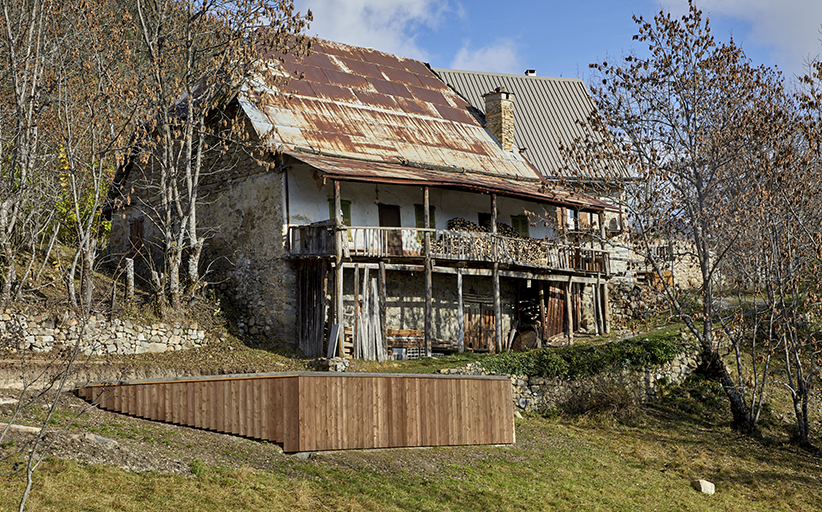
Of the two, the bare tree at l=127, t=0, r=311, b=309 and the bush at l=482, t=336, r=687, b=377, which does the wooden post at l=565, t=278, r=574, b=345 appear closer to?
the bush at l=482, t=336, r=687, b=377

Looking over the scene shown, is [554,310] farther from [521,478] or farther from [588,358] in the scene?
[521,478]

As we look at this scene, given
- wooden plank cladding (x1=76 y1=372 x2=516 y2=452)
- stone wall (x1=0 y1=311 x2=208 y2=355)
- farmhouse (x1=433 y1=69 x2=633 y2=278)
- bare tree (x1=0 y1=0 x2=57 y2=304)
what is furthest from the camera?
farmhouse (x1=433 y1=69 x2=633 y2=278)

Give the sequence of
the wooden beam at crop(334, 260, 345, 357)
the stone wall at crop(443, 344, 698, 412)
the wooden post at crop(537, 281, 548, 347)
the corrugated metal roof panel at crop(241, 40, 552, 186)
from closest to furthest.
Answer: the stone wall at crop(443, 344, 698, 412)
the wooden beam at crop(334, 260, 345, 357)
the corrugated metal roof panel at crop(241, 40, 552, 186)
the wooden post at crop(537, 281, 548, 347)

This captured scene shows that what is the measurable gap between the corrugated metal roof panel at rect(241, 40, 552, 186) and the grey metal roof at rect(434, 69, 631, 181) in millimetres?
2241

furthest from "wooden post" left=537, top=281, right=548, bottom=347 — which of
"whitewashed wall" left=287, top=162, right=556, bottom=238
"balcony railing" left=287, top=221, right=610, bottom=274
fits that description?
"whitewashed wall" left=287, top=162, right=556, bottom=238

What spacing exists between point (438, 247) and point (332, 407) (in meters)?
10.2

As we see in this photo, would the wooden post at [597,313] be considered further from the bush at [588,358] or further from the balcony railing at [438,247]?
the bush at [588,358]

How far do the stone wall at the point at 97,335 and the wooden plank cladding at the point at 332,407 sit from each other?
305cm

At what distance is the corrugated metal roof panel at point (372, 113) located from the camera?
71.6ft

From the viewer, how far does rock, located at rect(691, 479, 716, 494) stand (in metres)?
13.6

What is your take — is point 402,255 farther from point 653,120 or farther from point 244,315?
point 653,120

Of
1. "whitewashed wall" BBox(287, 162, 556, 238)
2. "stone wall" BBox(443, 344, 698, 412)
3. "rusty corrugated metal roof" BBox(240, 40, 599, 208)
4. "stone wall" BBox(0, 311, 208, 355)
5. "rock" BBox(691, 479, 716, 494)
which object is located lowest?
"rock" BBox(691, 479, 716, 494)

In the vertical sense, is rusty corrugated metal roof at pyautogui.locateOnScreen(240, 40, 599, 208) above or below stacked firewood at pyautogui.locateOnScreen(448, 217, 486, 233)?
above

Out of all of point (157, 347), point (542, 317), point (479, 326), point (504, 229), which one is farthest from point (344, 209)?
point (542, 317)
